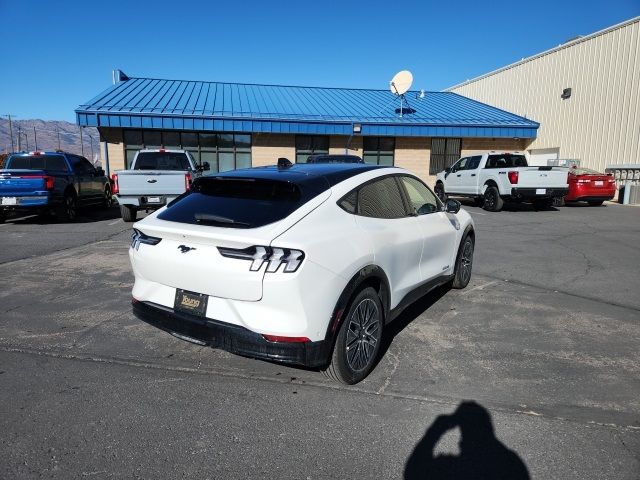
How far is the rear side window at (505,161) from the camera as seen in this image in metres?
15.8

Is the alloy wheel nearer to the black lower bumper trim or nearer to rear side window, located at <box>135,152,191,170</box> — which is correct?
the black lower bumper trim

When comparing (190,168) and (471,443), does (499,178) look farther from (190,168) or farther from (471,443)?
(471,443)

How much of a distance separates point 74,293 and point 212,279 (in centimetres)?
362

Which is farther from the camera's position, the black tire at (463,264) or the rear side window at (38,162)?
the rear side window at (38,162)

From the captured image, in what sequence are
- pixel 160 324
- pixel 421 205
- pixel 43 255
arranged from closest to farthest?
1. pixel 160 324
2. pixel 421 205
3. pixel 43 255

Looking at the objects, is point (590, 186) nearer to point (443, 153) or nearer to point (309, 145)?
point (443, 153)

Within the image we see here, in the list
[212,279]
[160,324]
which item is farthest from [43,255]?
[212,279]

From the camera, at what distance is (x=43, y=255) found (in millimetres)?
8227

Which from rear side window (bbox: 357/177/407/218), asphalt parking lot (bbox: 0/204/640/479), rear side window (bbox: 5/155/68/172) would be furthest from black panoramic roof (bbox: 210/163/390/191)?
rear side window (bbox: 5/155/68/172)

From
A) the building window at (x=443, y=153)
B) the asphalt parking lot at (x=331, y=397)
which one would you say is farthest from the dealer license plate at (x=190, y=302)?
the building window at (x=443, y=153)

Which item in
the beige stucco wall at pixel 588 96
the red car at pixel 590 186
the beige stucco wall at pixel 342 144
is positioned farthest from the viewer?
the beige stucco wall at pixel 342 144

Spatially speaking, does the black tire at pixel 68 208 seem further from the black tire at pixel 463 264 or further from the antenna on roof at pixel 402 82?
the antenna on roof at pixel 402 82

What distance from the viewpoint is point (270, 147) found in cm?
2105

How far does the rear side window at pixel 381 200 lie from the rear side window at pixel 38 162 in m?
12.1
